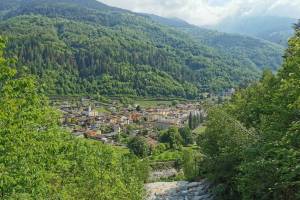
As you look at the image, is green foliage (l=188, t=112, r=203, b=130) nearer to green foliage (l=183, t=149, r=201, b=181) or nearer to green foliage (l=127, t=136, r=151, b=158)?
green foliage (l=127, t=136, r=151, b=158)

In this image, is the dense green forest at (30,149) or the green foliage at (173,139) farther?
the green foliage at (173,139)

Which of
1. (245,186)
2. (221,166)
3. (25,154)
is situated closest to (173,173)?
(221,166)

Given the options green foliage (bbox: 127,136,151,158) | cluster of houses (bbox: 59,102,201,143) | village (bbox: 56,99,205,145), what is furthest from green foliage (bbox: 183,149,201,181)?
cluster of houses (bbox: 59,102,201,143)

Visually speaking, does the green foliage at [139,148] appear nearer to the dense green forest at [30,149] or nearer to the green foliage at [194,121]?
the green foliage at [194,121]

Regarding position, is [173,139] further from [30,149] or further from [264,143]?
[30,149]

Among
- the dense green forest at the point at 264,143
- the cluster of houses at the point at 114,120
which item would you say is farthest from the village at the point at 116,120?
the dense green forest at the point at 264,143

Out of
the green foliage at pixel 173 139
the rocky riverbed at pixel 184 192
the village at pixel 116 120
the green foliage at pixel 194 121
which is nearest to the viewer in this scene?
the rocky riverbed at pixel 184 192

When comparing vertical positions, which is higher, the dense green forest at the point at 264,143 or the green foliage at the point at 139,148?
the dense green forest at the point at 264,143
